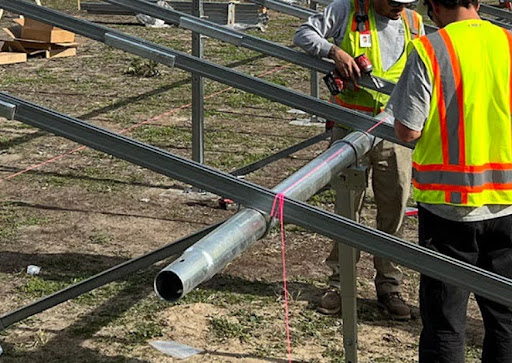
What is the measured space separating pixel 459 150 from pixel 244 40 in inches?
87.7

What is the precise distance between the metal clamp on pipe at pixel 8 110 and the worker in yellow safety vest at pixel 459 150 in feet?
Answer: 4.74

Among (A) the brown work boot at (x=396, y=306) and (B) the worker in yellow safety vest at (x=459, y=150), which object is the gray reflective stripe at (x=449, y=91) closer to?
(B) the worker in yellow safety vest at (x=459, y=150)

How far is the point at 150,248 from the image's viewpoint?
6.10 meters

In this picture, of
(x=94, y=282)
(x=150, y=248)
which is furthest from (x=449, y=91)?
(x=150, y=248)

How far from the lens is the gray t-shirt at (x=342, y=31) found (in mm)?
5004

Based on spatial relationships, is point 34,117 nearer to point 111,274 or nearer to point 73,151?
point 111,274

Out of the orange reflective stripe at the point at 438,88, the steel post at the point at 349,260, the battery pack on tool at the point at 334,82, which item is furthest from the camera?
the battery pack on tool at the point at 334,82

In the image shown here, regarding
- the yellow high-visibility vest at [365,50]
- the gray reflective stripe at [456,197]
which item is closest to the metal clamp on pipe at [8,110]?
the gray reflective stripe at [456,197]

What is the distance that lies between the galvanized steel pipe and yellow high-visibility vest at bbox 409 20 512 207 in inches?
15.8

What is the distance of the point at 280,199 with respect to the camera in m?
2.99

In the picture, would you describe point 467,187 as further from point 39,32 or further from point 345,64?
point 39,32

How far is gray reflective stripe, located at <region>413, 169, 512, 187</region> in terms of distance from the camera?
3.38m

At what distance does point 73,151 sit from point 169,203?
63.1 inches

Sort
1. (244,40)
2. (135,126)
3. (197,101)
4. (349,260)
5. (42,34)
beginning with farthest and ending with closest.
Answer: (42,34) → (135,126) → (197,101) → (244,40) → (349,260)
